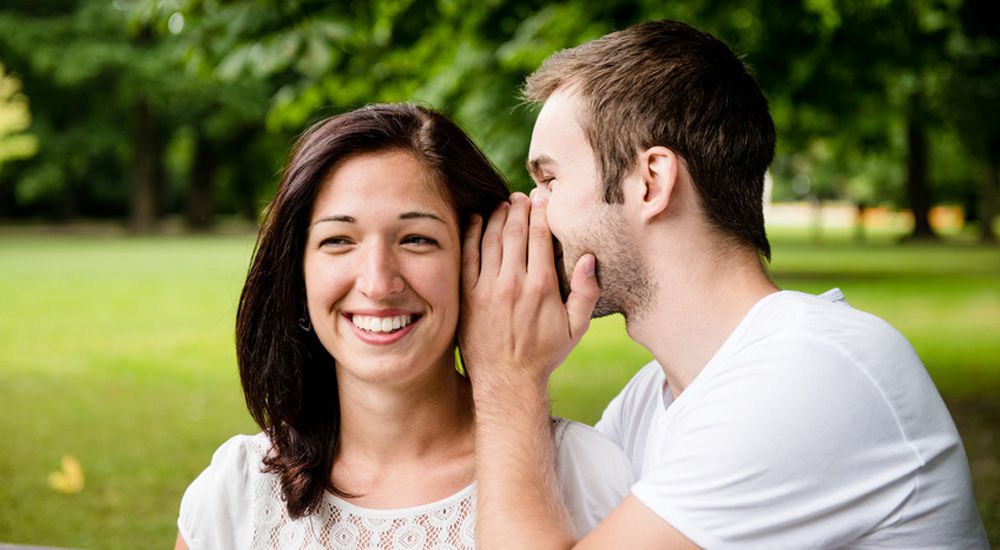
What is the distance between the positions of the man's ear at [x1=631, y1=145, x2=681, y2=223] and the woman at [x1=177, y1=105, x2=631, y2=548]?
33 cm

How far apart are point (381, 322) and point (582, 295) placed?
510 millimetres

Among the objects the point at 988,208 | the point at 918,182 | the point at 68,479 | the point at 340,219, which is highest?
the point at 340,219

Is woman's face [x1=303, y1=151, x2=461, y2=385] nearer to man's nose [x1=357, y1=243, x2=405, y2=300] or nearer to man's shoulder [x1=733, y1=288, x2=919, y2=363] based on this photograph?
man's nose [x1=357, y1=243, x2=405, y2=300]

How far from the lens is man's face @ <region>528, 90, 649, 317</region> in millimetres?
2641

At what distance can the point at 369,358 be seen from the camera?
7.69ft

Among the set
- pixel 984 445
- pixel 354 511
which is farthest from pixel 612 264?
pixel 984 445

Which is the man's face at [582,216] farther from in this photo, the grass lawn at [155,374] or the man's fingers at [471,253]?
the grass lawn at [155,374]

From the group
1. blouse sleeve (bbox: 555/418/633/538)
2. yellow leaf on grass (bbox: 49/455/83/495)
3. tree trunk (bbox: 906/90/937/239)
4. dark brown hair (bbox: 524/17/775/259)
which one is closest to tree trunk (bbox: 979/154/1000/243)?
tree trunk (bbox: 906/90/937/239)

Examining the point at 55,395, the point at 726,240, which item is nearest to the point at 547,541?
the point at 726,240

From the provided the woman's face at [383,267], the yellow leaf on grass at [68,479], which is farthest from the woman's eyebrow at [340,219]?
the yellow leaf on grass at [68,479]

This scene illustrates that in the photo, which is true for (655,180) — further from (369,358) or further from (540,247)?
(369,358)

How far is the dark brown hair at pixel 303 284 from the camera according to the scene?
7.95 feet

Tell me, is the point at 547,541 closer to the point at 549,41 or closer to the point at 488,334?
the point at 488,334

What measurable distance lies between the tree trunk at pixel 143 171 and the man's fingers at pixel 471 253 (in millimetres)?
39905
